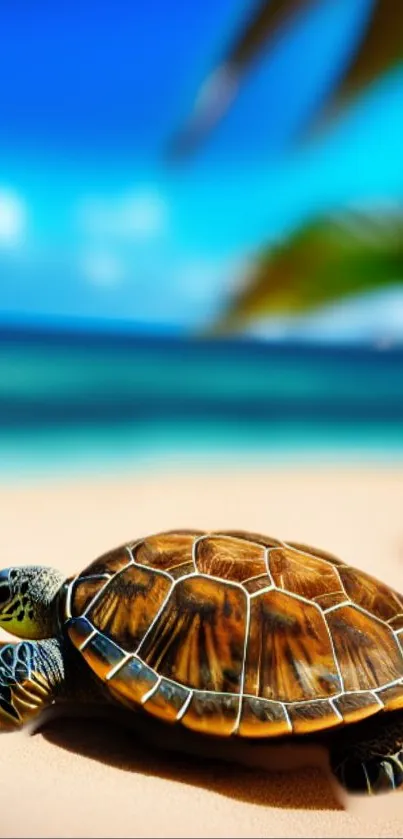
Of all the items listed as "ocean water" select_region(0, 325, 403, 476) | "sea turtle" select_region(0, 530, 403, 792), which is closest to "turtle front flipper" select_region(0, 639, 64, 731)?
"sea turtle" select_region(0, 530, 403, 792)

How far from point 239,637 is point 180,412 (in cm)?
1174

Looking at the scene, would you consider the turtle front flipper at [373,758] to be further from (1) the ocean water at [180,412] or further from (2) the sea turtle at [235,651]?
(1) the ocean water at [180,412]

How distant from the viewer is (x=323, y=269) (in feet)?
5.45

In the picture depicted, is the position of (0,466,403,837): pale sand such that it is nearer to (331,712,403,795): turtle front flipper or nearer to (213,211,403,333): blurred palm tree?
(331,712,403,795): turtle front flipper

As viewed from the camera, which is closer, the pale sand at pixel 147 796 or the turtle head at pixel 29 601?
the pale sand at pixel 147 796

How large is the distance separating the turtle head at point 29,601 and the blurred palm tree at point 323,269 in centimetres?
103

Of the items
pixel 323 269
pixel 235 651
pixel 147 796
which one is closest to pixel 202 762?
pixel 147 796

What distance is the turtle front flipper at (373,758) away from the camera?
171cm

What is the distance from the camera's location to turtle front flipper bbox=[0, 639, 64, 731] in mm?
1894

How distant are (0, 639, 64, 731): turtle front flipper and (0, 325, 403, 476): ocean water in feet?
15.5

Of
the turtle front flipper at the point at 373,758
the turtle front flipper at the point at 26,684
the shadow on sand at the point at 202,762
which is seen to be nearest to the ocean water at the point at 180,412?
the turtle front flipper at the point at 26,684

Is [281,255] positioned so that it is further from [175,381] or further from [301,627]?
[175,381]

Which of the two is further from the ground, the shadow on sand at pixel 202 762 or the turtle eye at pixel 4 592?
the turtle eye at pixel 4 592

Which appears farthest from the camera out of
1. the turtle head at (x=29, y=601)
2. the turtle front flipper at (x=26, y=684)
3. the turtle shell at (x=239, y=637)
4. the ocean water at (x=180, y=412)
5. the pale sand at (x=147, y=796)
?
the ocean water at (x=180, y=412)
